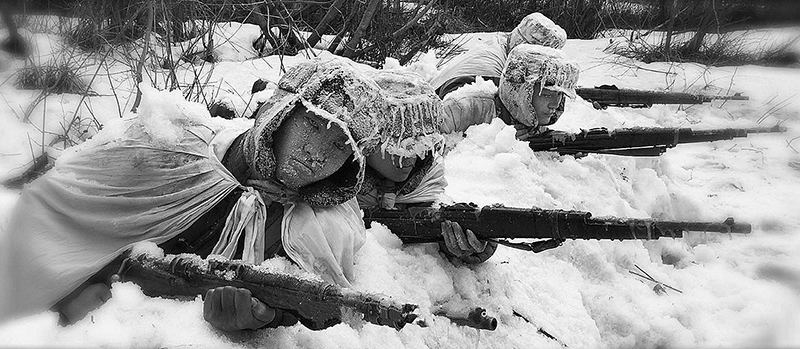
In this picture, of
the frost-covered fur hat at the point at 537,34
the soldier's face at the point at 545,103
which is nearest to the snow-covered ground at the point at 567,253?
the soldier's face at the point at 545,103

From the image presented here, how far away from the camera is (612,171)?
14.7 ft

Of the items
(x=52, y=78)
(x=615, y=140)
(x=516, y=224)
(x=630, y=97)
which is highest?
(x=52, y=78)

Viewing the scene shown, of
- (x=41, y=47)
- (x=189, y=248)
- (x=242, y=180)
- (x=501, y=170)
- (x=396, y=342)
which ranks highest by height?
(x=41, y=47)

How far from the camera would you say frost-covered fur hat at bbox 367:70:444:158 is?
2.00m

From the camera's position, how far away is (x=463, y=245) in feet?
7.94

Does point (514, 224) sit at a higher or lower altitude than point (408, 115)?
lower

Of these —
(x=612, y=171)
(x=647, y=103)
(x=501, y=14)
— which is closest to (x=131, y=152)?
(x=612, y=171)

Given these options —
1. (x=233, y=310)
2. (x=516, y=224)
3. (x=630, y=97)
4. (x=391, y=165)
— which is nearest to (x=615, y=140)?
(x=630, y=97)

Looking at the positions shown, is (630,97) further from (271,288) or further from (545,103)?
(271,288)

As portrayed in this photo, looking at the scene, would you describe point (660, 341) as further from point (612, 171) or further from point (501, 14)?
point (501, 14)

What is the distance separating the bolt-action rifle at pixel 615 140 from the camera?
13.8 feet

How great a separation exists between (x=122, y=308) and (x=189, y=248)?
402 millimetres

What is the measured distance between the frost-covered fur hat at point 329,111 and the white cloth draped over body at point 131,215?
105mm

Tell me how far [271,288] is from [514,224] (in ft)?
3.58
